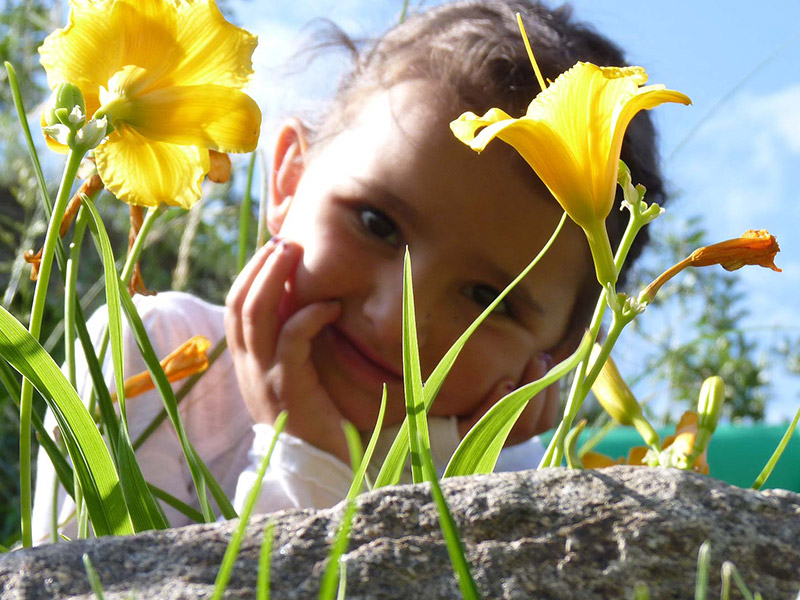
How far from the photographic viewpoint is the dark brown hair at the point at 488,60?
0.93m

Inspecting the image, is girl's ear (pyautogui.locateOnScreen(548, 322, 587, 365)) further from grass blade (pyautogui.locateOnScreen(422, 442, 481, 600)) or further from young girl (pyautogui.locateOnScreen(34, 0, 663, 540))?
grass blade (pyautogui.locateOnScreen(422, 442, 481, 600))

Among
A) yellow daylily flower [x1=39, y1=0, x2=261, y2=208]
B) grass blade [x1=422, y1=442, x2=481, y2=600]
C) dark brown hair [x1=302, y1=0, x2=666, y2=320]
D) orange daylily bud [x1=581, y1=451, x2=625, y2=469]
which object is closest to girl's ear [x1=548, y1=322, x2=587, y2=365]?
dark brown hair [x1=302, y1=0, x2=666, y2=320]

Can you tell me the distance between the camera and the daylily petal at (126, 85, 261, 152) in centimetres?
39

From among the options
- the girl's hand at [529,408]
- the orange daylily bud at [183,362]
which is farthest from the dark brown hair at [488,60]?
the orange daylily bud at [183,362]

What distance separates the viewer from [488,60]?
95 cm

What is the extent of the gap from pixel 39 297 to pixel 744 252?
0.28 metres

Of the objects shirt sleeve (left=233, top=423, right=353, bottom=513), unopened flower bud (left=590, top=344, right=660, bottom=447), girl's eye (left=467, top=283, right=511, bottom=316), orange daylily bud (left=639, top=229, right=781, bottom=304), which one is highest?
orange daylily bud (left=639, top=229, right=781, bottom=304)

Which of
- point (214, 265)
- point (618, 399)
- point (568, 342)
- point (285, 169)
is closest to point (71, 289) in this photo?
point (618, 399)

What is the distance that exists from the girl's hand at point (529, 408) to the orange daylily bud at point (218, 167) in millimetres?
459

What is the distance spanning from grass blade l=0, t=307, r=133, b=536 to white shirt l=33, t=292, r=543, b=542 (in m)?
0.29

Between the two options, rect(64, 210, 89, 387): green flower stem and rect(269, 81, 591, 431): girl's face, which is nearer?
rect(64, 210, 89, 387): green flower stem

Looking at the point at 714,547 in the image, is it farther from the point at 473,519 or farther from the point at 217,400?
the point at 217,400

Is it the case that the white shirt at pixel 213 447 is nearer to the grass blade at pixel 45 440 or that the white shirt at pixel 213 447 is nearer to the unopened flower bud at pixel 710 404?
the grass blade at pixel 45 440

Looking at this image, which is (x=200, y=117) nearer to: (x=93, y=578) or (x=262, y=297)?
(x=93, y=578)
